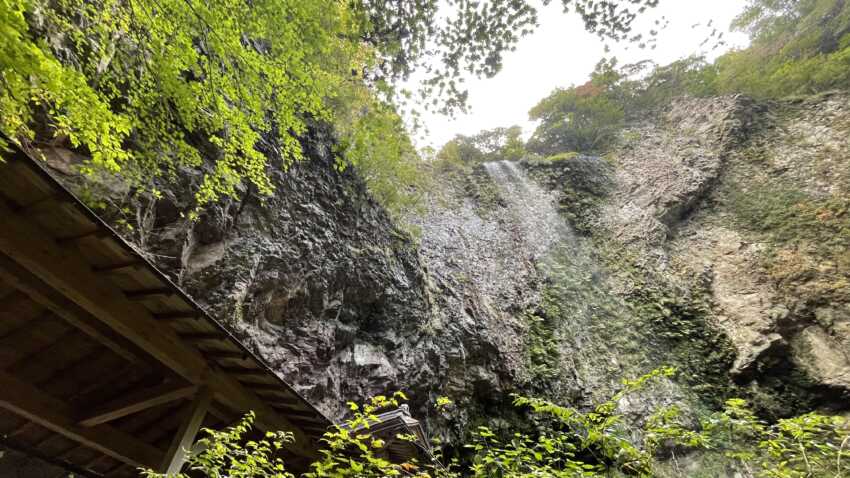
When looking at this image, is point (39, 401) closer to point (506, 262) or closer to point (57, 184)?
point (57, 184)

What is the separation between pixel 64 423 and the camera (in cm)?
302

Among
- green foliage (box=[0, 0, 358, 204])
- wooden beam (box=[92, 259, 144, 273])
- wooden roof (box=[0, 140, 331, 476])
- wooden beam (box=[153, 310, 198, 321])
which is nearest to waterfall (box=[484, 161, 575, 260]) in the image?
green foliage (box=[0, 0, 358, 204])

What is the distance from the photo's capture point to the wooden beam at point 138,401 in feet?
9.35

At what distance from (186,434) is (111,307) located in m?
1.21


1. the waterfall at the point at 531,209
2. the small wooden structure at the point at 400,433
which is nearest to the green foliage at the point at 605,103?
the waterfall at the point at 531,209

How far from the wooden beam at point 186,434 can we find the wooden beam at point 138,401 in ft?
0.41

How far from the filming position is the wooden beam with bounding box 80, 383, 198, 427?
9.35 ft

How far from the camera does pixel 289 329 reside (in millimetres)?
5664

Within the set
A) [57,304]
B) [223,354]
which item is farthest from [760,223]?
[57,304]

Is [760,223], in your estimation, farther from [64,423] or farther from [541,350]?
[64,423]

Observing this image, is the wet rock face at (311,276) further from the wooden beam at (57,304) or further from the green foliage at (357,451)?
the green foliage at (357,451)

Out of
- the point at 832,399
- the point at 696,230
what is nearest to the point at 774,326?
the point at 832,399

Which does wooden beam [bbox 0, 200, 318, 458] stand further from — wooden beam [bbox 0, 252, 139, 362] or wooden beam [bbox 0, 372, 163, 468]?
wooden beam [bbox 0, 372, 163, 468]

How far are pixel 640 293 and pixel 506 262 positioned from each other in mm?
4070
